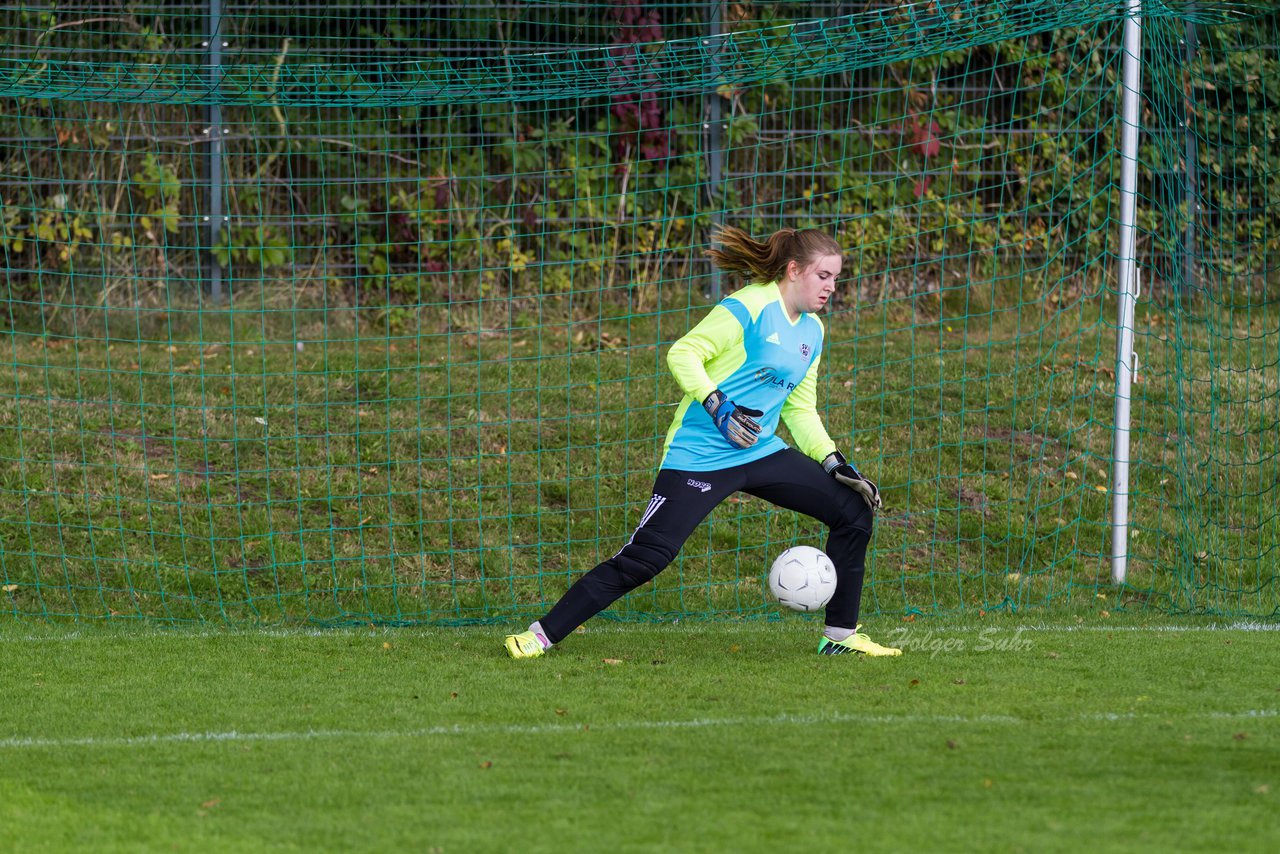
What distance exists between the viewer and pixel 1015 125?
38.2 ft

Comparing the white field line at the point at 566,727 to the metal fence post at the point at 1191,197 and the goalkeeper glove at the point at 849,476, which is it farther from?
the metal fence post at the point at 1191,197

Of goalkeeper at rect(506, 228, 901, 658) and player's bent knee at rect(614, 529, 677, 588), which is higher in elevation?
goalkeeper at rect(506, 228, 901, 658)

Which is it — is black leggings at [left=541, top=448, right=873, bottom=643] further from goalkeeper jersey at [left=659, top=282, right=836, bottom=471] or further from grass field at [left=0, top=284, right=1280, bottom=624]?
grass field at [left=0, top=284, right=1280, bottom=624]

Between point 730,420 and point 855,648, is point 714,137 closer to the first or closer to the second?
point 855,648

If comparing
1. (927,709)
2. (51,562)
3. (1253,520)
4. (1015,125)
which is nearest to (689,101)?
(1015,125)

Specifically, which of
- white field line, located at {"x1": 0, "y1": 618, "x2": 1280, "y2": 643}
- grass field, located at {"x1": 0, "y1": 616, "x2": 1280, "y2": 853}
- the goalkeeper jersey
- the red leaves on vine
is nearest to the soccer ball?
grass field, located at {"x1": 0, "y1": 616, "x2": 1280, "y2": 853}

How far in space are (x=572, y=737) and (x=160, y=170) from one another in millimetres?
7217

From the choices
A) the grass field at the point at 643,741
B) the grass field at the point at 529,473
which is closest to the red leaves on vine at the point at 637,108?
the grass field at the point at 529,473

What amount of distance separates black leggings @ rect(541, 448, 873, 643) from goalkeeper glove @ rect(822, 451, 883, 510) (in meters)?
0.04

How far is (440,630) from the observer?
22.2 feet

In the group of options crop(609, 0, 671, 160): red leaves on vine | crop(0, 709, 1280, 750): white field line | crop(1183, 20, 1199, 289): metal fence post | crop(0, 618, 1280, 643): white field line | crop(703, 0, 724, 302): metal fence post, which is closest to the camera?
crop(0, 709, 1280, 750): white field line

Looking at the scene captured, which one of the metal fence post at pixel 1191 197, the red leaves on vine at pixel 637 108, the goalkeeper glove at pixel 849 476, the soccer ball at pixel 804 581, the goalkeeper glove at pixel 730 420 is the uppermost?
the red leaves on vine at pixel 637 108

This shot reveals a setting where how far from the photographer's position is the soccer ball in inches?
226

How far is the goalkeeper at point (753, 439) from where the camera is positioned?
5625mm
